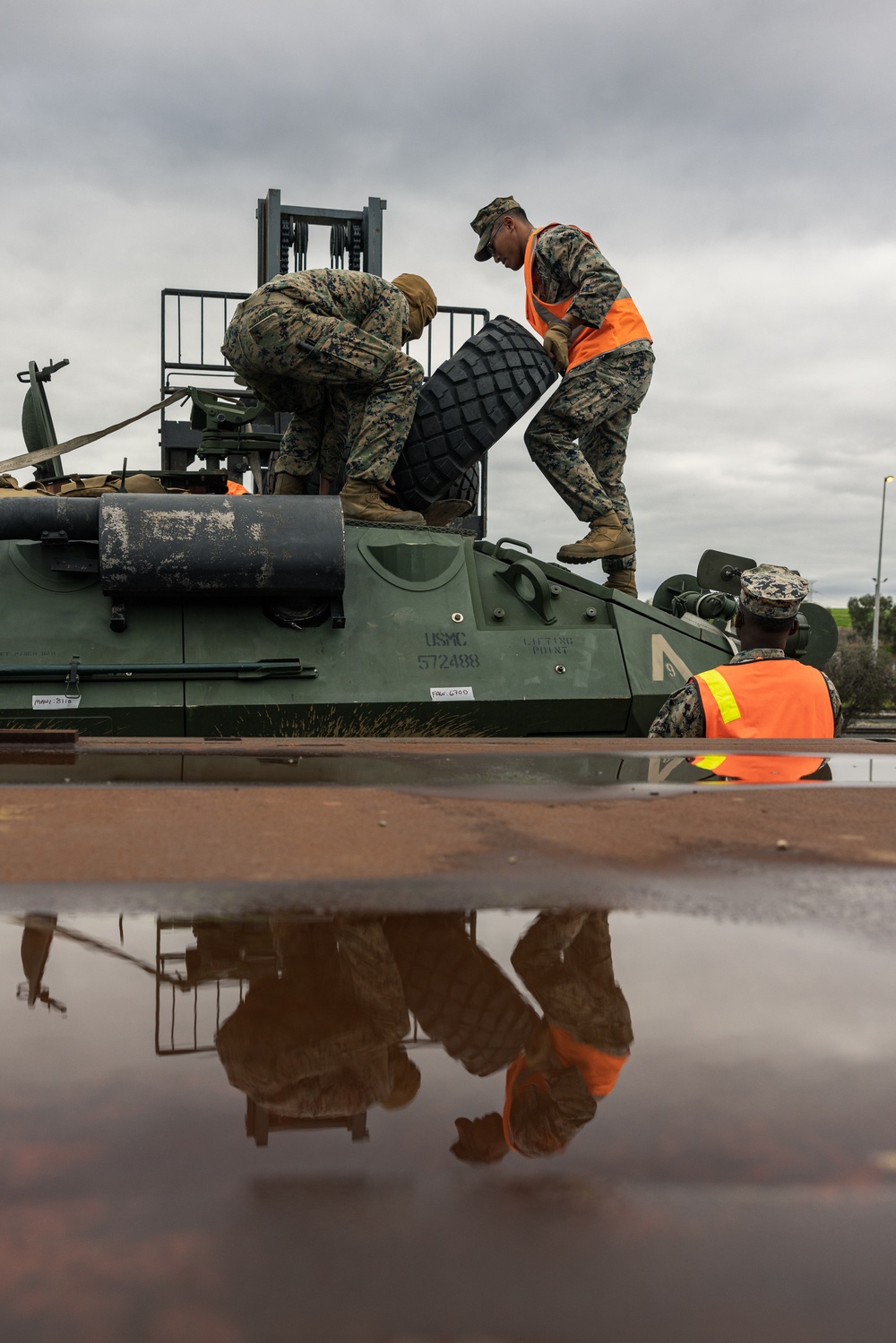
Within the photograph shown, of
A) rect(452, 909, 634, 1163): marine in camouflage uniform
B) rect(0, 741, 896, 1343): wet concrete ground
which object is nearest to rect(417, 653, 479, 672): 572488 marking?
rect(0, 741, 896, 1343): wet concrete ground

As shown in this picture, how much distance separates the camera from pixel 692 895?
987 mm

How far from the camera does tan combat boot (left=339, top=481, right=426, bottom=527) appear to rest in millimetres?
4848

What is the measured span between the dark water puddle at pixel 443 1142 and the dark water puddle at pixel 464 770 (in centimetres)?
88

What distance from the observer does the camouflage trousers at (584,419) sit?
5238mm

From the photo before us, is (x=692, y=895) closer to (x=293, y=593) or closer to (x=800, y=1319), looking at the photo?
(x=800, y=1319)

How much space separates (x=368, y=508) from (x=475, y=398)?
0.74 metres

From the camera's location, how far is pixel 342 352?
4656 mm

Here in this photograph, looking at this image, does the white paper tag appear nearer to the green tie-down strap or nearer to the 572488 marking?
the 572488 marking

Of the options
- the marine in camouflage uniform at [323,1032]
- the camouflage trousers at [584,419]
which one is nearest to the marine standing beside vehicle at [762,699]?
the camouflage trousers at [584,419]

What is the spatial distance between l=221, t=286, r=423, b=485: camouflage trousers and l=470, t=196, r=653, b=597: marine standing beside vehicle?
79 centimetres

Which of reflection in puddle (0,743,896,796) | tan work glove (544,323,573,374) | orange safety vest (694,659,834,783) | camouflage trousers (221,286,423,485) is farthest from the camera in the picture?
tan work glove (544,323,573,374)

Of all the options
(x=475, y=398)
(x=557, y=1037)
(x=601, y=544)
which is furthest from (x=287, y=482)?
(x=557, y=1037)

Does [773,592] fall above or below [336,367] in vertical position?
below

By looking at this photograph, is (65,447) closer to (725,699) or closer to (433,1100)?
(725,699)
